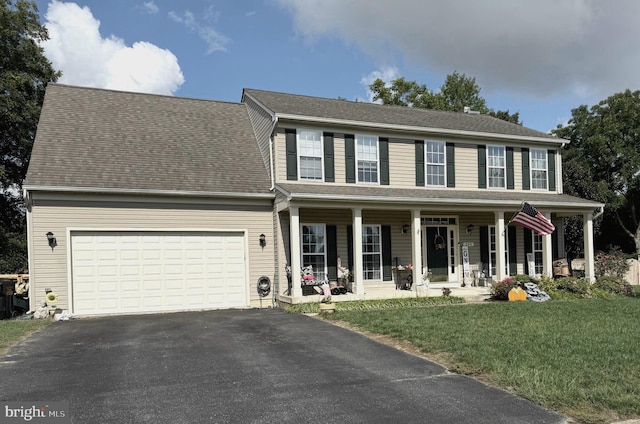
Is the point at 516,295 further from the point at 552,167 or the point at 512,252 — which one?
the point at 552,167

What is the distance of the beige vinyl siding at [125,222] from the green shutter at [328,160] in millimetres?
1955

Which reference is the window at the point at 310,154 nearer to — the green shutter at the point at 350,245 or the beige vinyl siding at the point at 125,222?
the beige vinyl siding at the point at 125,222

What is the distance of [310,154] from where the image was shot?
567 inches

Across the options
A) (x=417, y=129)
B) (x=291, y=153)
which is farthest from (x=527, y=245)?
(x=291, y=153)

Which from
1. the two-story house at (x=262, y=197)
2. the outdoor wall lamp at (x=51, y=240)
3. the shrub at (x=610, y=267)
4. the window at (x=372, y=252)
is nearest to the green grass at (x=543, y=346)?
the window at (x=372, y=252)

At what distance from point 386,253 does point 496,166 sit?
5.11m

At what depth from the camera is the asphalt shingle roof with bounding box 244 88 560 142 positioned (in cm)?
1486

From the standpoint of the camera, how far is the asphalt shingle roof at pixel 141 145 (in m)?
12.7

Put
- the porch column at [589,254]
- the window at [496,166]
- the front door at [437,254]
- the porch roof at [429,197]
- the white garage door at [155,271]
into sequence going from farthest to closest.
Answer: the window at [496,166] < the front door at [437,254] < the porch column at [589,254] < the porch roof at [429,197] < the white garage door at [155,271]

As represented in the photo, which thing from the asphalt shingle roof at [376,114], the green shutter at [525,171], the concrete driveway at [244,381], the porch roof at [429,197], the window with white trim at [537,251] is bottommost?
the concrete driveway at [244,381]

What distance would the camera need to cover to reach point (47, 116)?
14.2 metres

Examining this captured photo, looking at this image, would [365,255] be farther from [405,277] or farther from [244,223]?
[244,223]

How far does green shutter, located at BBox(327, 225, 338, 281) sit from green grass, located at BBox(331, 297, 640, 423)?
2.66 meters

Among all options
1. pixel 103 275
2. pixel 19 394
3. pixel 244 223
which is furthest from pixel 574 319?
pixel 103 275
